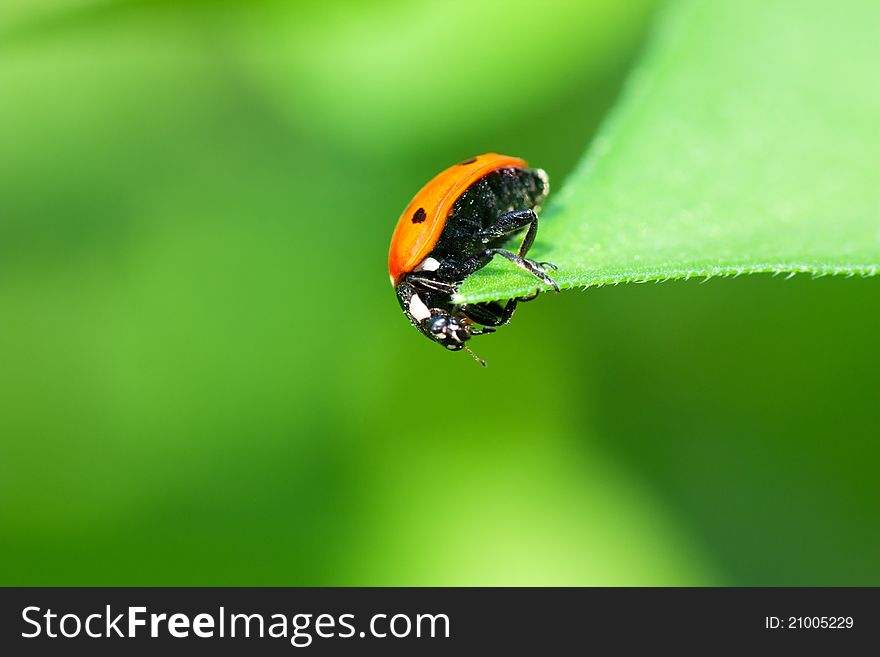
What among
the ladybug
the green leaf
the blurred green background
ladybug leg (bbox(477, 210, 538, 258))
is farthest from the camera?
the blurred green background

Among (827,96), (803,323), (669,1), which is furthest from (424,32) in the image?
(803,323)

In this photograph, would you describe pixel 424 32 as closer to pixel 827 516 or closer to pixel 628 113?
pixel 628 113

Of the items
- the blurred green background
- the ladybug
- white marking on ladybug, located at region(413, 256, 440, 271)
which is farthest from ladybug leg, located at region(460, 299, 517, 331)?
the blurred green background

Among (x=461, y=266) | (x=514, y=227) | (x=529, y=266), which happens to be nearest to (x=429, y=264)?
(x=461, y=266)

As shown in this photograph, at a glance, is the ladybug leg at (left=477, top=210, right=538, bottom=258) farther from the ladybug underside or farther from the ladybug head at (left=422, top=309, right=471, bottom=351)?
the ladybug head at (left=422, top=309, right=471, bottom=351)

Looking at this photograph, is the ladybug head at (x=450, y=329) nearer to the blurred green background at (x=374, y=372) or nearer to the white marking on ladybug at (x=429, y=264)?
the white marking on ladybug at (x=429, y=264)

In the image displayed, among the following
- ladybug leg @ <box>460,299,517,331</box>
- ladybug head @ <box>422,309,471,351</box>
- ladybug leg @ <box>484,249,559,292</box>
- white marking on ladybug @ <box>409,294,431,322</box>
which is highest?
white marking on ladybug @ <box>409,294,431,322</box>

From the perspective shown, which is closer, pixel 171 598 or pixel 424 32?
pixel 171 598

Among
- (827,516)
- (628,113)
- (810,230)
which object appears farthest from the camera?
(827,516)

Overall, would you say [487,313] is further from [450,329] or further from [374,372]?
[374,372]
